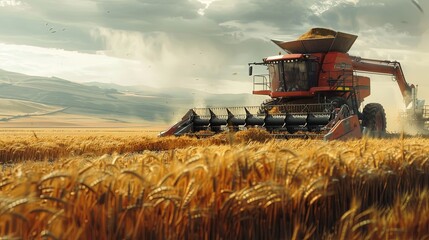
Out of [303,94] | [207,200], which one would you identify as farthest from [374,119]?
[207,200]

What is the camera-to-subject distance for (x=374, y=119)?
674 inches

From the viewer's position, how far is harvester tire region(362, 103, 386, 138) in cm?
1708

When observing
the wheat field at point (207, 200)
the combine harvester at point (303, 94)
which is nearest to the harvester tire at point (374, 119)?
the combine harvester at point (303, 94)

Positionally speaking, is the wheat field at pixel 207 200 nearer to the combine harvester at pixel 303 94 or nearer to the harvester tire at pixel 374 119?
the combine harvester at pixel 303 94

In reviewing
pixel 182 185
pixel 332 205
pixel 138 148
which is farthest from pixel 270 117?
pixel 182 185

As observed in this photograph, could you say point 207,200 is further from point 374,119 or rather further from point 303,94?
point 374,119

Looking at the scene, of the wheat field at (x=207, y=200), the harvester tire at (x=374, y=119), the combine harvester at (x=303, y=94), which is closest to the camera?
the wheat field at (x=207, y=200)

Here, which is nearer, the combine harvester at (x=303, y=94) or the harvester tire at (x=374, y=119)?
the combine harvester at (x=303, y=94)

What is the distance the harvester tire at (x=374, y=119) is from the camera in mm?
17078

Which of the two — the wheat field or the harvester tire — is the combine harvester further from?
the wheat field

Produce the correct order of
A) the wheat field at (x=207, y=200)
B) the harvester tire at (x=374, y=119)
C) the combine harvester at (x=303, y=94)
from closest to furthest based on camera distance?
the wheat field at (x=207, y=200)
the combine harvester at (x=303, y=94)
the harvester tire at (x=374, y=119)

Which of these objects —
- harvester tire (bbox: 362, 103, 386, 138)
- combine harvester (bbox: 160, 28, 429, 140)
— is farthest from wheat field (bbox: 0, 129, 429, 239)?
harvester tire (bbox: 362, 103, 386, 138)

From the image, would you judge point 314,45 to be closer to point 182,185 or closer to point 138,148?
point 138,148

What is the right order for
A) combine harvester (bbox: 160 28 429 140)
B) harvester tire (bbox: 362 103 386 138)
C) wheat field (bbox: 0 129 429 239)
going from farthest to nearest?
harvester tire (bbox: 362 103 386 138), combine harvester (bbox: 160 28 429 140), wheat field (bbox: 0 129 429 239)
